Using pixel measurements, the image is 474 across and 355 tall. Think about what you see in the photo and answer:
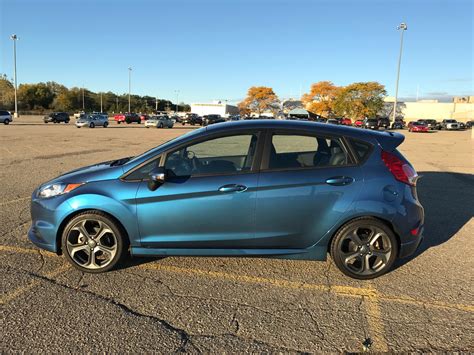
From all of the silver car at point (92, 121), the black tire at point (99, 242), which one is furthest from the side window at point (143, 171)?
the silver car at point (92, 121)

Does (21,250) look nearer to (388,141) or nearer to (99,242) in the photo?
(99,242)

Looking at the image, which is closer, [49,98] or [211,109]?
[49,98]

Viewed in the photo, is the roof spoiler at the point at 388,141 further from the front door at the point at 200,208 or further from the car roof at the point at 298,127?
the front door at the point at 200,208

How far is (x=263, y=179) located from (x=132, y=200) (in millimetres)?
1312

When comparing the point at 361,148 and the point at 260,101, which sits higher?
the point at 260,101

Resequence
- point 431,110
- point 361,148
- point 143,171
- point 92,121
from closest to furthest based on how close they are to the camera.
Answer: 1. point 143,171
2. point 361,148
3. point 92,121
4. point 431,110

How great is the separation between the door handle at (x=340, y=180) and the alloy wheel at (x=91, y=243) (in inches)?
88.3

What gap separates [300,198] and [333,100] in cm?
8773

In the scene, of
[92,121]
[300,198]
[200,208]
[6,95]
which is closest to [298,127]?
[300,198]

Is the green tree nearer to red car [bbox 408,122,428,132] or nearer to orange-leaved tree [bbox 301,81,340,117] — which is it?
orange-leaved tree [bbox 301,81,340,117]

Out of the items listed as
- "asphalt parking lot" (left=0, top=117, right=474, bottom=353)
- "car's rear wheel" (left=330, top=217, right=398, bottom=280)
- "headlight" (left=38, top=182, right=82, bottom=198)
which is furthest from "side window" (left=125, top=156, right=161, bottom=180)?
"car's rear wheel" (left=330, top=217, right=398, bottom=280)

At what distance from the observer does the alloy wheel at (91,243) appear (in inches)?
151

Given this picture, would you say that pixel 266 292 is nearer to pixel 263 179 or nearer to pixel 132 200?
pixel 263 179

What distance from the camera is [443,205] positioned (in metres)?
7.03
